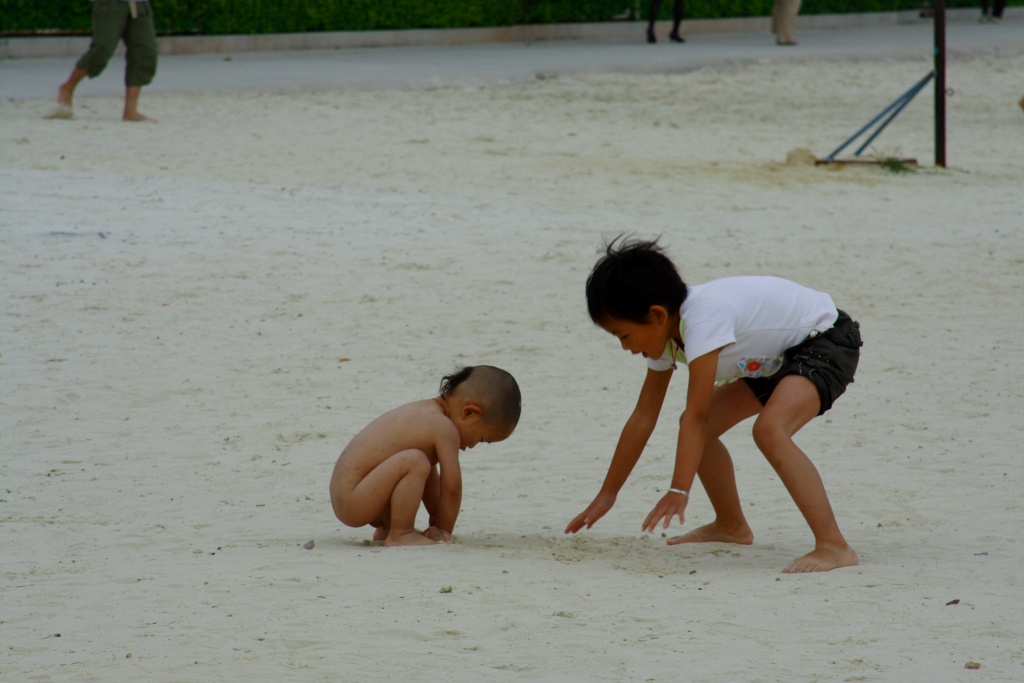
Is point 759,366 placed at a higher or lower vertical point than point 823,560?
higher

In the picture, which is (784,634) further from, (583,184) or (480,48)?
(480,48)

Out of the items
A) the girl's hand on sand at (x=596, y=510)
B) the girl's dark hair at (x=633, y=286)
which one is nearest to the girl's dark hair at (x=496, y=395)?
the girl's hand on sand at (x=596, y=510)

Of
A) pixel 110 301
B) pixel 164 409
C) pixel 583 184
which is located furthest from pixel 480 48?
pixel 164 409

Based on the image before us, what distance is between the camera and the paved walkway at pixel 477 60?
637 inches

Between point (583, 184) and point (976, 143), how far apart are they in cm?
566

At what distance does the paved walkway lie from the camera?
16172mm

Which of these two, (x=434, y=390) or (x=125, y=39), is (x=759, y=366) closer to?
(x=434, y=390)

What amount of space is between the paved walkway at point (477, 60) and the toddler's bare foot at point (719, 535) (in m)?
11.8

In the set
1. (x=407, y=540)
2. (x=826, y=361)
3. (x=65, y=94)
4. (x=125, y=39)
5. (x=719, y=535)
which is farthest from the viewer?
(x=65, y=94)

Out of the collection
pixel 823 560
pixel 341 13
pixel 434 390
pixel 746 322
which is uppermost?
pixel 341 13

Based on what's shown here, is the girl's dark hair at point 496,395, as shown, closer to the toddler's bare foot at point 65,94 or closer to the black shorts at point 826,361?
the black shorts at point 826,361

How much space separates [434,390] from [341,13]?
17381 millimetres

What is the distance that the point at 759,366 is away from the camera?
3.85 m

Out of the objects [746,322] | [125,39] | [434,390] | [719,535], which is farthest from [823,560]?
[125,39]
